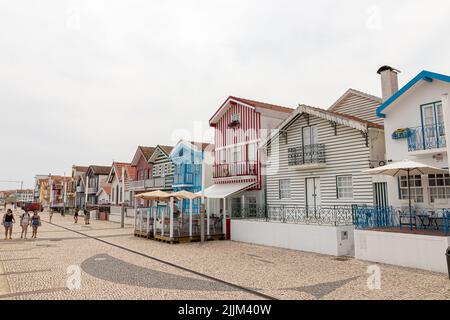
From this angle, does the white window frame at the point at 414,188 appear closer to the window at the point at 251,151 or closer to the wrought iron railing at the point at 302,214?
the wrought iron railing at the point at 302,214

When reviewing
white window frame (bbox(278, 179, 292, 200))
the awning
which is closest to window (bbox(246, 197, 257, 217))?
the awning

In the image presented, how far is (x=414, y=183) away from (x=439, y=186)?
924 mm

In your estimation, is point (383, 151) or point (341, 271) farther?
point (383, 151)

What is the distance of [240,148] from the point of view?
2317cm

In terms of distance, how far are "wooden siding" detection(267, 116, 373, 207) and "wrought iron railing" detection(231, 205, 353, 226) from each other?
577 mm

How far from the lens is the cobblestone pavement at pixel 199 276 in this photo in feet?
26.0

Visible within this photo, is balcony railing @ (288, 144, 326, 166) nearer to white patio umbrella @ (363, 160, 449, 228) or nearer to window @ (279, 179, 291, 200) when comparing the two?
window @ (279, 179, 291, 200)

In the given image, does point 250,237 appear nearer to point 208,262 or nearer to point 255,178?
point 255,178

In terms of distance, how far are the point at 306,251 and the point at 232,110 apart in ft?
41.9

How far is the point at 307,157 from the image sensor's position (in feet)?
58.8

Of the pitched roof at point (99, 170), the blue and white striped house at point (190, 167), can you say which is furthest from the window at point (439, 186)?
the pitched roof at point (99, 170)
